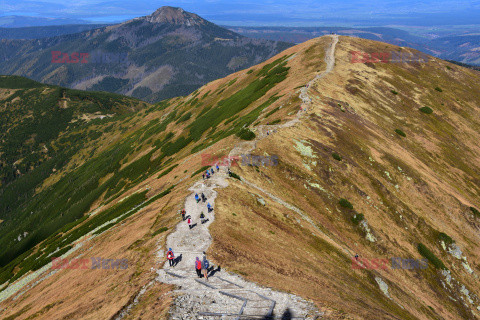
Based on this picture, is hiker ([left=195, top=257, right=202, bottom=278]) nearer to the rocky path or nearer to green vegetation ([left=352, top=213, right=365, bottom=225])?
the rocky path

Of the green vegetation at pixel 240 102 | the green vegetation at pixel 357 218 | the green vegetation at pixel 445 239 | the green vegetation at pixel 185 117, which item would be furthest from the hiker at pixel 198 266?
A: the green vegetation at pixel 185 117

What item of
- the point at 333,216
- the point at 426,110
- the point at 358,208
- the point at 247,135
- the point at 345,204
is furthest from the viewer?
the point at 426,110

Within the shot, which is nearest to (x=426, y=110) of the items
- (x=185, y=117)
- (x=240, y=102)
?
(x=240, y=102)

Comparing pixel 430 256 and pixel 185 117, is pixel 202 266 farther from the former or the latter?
pixel 185 117

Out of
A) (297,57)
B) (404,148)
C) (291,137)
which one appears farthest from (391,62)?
(291,137)

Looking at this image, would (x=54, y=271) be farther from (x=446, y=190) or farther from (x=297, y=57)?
(x=297, y=57)
